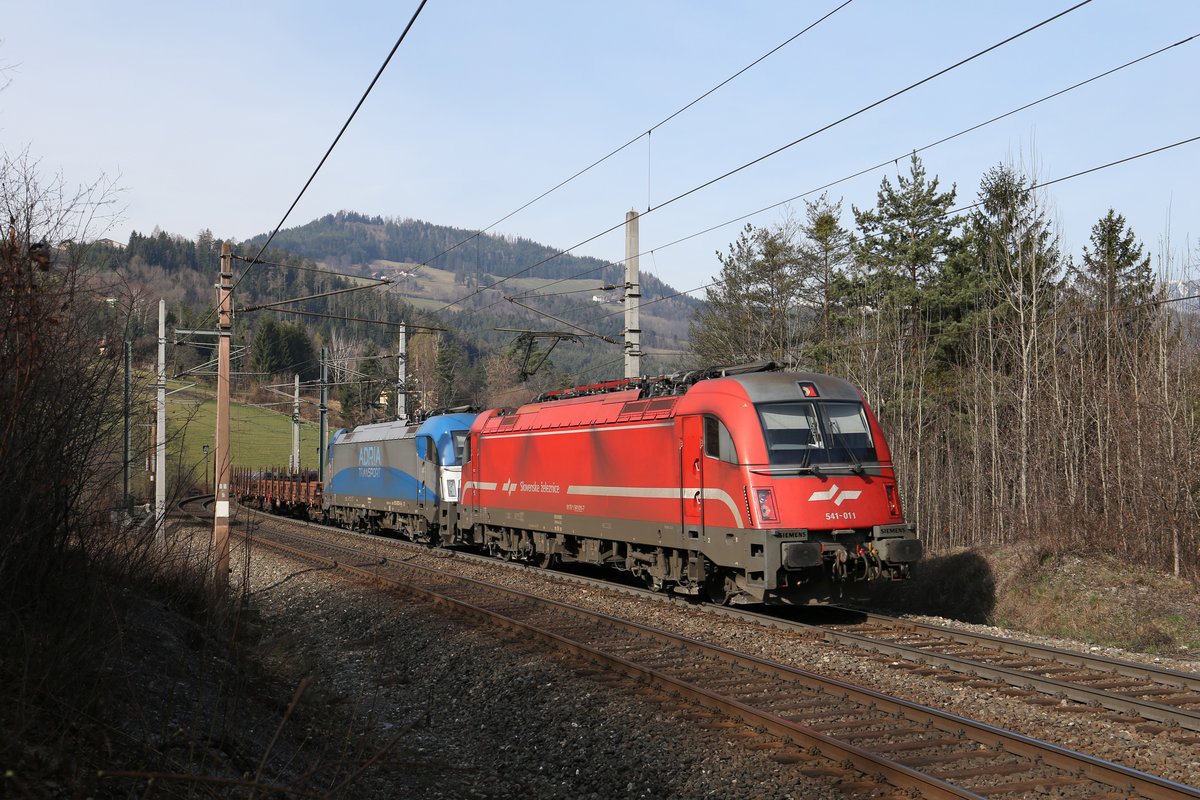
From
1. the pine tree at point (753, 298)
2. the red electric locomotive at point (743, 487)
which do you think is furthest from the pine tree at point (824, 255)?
the red electric locomotive at point (743, 487)

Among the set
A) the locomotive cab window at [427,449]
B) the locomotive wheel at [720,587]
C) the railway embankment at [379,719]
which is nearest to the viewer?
the railway embankment at [379,719]

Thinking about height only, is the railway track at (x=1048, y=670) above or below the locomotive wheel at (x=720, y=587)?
A: below

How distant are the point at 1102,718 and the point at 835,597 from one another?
4725 millimetres

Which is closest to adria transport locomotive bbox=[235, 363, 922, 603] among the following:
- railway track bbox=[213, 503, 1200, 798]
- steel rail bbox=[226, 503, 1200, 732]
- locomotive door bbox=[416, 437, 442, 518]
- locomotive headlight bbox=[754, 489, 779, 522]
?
locomotive headlight bbox=[754, 489, 779, 522]

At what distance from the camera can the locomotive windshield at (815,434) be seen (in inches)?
484

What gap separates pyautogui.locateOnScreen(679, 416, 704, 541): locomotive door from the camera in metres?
13.2

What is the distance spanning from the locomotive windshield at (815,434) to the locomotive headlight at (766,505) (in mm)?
445

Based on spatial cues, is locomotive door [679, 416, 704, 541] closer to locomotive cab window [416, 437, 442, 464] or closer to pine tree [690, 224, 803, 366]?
locomotive cab window [416, 437, 442, 464]

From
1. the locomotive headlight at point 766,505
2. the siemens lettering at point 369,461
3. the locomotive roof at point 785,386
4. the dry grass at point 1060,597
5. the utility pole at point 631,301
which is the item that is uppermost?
the utility pole at point 631,301

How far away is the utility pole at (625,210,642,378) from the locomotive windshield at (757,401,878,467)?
290 inches

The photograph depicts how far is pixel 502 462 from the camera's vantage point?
20.3m

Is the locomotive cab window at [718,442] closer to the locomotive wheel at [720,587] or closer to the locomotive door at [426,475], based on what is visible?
the locomotive wheel at [720,587]

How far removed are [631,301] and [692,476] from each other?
24.7 feet

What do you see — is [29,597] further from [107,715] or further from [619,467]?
[619,467]
